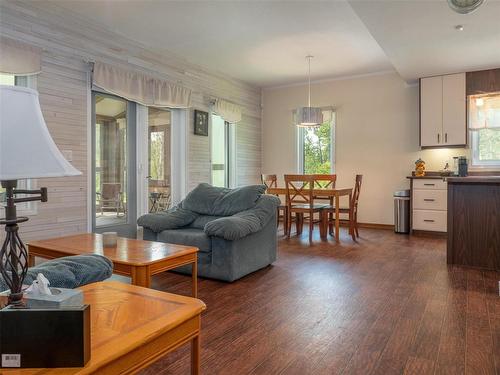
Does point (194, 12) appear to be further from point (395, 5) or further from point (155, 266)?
point (155, 266)

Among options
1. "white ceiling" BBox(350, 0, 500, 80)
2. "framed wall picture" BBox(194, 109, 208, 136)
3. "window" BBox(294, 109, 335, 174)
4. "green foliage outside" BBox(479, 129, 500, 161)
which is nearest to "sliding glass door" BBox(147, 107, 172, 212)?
"framed wall picture" BBox(194, 109, 208, 136)

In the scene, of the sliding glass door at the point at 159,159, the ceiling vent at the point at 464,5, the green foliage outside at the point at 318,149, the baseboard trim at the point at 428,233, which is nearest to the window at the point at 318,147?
the green foliage outside at the point at 318,149

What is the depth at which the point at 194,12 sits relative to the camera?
4.02 meters

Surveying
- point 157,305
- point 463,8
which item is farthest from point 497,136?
point 157,305

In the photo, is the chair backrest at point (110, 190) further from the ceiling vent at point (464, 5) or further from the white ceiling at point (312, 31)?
the ceiling vent at point (464, 5)

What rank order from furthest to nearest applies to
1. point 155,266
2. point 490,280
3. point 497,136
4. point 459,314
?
point 497,136
point 490,280
point 459,314
point 155,266

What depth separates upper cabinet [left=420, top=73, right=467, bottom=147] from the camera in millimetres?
5480

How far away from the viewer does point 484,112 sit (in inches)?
216

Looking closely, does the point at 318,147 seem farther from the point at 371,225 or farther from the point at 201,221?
the point at 201,221

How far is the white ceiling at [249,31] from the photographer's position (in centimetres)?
390

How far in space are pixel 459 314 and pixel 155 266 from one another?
6.62ft

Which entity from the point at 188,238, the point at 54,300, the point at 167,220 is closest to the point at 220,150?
the point at 167,220

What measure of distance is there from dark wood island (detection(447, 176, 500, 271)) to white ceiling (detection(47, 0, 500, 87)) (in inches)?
62.1

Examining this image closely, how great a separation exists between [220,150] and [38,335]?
5874 millimetres
